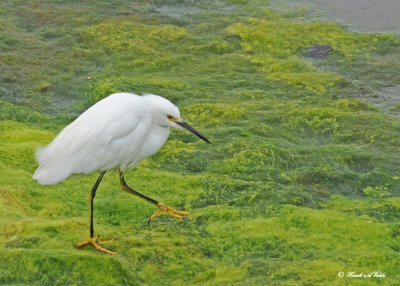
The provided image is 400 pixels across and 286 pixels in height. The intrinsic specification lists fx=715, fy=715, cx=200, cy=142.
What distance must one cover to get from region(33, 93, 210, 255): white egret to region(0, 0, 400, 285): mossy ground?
360 mm

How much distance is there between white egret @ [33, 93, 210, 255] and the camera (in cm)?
414

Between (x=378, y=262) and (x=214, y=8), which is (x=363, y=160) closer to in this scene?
(x=378, y=262)

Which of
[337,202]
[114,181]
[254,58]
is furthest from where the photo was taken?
[254,58]

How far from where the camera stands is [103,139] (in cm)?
414

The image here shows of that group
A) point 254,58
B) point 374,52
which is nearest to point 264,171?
point 254,58

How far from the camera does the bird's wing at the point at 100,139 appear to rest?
13.6 feet

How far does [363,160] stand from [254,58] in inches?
99.6

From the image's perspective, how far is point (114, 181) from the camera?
5363 mm


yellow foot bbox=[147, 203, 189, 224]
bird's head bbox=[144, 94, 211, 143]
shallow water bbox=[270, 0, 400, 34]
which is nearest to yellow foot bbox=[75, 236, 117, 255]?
yellow foot bbox=[147, 203, 189, 224]

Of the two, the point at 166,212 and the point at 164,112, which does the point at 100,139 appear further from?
the point at 166,212

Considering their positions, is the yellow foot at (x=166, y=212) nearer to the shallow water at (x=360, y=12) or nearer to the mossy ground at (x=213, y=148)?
the mossy ground at (x=213, y=148)

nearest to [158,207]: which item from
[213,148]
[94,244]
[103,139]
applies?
[94,244]

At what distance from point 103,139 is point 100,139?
17mm

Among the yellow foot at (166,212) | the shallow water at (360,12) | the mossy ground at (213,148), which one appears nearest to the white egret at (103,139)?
the mossy ground at (213,148)
